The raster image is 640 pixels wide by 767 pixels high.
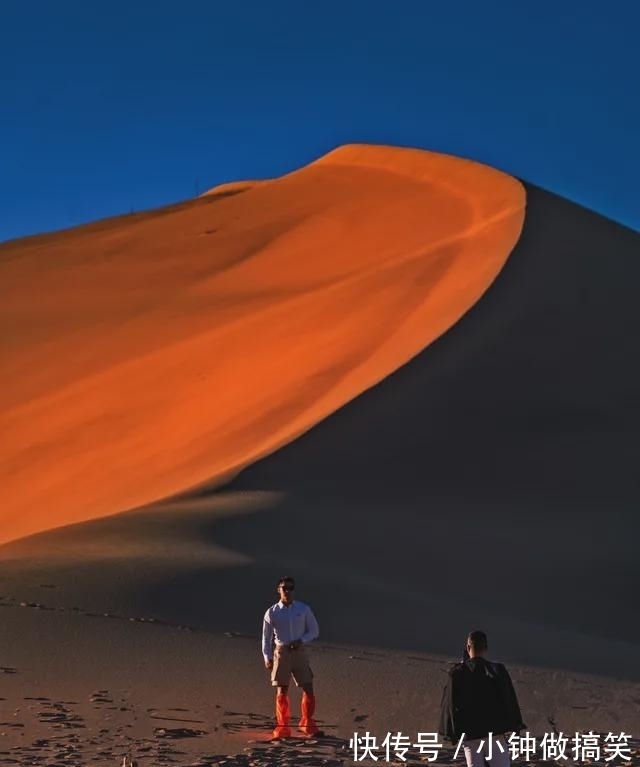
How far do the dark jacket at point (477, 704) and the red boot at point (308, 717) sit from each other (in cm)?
242

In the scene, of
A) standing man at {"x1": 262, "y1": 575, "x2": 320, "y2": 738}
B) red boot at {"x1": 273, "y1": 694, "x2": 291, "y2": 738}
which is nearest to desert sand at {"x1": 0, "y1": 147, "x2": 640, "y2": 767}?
red boot at {"x1": 273, "y1": 694, "x2": 291, "y2": 738}

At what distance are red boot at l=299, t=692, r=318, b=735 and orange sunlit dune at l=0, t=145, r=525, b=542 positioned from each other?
26.6 ft

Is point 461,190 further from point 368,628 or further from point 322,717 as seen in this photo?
point 322,717

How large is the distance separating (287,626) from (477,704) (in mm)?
2688

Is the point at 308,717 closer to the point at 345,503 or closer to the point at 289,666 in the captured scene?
the point at 289,666

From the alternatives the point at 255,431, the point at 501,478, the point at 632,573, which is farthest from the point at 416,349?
the point at 632,573

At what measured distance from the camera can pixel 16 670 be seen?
29.7ft

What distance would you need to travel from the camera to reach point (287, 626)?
8.32 meters

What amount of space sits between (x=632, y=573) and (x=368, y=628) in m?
4.22

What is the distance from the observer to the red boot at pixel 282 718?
26.3 ft

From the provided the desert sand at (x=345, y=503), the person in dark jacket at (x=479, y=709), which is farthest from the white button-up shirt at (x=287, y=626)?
the person in dark jacket at (x=479, y=709)

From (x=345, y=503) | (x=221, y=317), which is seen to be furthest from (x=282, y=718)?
(x=221, y=317)

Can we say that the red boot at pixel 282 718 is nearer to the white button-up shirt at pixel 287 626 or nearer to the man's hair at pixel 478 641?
the white button-up shirt at pixel 287 626

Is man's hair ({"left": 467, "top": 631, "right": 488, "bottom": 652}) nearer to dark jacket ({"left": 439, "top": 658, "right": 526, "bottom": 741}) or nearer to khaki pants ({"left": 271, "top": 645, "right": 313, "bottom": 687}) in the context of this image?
dark jacket ({"left": 439, "top": 658, "right": 526, "bottom": 741})
